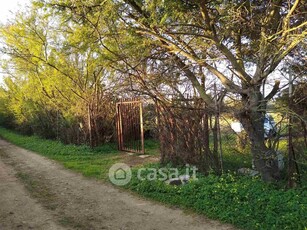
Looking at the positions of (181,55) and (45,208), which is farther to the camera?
(181,55)

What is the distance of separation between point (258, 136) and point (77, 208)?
3.46 metres

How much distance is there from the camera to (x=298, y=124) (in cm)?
528

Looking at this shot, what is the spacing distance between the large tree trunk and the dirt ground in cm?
166

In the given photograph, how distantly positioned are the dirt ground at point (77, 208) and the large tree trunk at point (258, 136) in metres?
1.66

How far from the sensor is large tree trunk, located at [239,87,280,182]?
5.88 m

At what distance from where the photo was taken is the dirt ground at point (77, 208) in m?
4.93

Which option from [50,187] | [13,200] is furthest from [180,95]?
[13,200]

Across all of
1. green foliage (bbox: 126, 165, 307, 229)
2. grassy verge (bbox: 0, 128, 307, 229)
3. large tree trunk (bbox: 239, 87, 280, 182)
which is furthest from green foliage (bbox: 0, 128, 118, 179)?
large tree trunk (bbox: 239, 87, 280, 182)

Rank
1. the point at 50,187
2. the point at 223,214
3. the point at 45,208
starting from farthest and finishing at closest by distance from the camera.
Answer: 1. the point at 50,187
2. the point at 45,208
3. the point at 223,214

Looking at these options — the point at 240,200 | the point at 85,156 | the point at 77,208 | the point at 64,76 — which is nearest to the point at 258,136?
the point at 240,200

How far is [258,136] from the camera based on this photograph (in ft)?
19.5

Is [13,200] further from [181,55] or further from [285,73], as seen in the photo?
[285,73]

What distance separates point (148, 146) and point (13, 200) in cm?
699

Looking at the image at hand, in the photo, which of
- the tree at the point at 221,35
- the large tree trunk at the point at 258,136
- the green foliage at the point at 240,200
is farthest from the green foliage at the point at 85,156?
the large tree trunk at the point at 258,136
